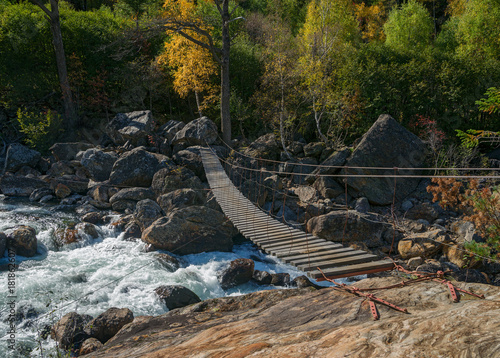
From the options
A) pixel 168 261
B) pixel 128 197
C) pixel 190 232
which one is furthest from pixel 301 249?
pixel 128 197

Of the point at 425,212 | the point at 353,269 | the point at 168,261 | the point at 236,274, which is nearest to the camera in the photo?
the point at 353,269

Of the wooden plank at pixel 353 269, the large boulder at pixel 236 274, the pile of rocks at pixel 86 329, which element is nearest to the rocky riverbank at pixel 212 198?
the large boulder at pixel 236 274

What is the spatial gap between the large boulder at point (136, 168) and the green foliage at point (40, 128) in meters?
3.13

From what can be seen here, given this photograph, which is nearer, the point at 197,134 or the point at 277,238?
the point at 277,238

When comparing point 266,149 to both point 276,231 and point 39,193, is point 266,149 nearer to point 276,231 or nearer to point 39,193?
point 276,231

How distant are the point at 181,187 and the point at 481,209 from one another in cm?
519

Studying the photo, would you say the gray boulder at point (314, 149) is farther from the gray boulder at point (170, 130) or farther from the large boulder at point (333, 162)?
the gray boulder at point (170, 130)

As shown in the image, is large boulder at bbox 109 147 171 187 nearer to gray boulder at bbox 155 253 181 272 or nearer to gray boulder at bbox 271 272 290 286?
gray boulder at bbox 155 253 181 272

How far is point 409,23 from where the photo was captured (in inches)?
535

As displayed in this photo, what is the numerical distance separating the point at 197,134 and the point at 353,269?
21.7 feet

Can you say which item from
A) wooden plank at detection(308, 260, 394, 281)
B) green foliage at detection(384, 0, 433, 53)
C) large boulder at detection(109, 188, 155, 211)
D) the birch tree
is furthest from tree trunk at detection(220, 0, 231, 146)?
green foliage at detection(384, 0, 433, 53)

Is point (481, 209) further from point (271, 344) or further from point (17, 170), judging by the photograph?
point (17, 170)

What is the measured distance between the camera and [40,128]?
9.24 meters

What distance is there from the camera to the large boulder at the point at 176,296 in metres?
4.20
